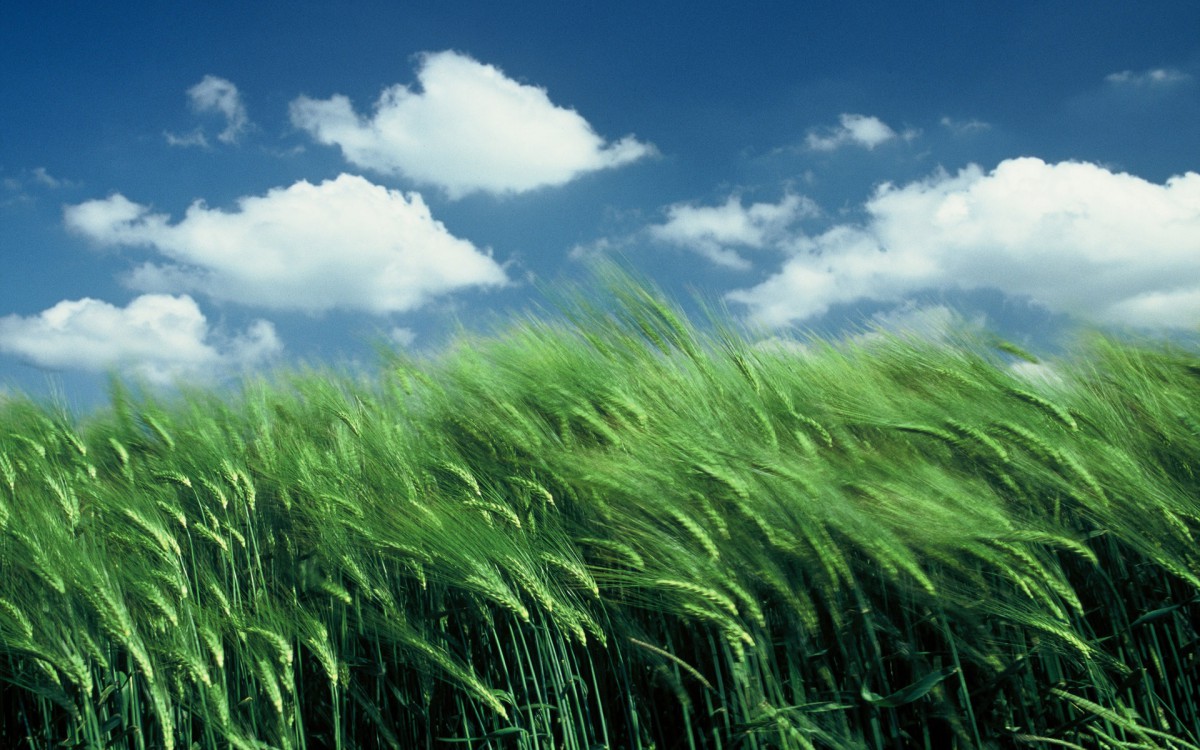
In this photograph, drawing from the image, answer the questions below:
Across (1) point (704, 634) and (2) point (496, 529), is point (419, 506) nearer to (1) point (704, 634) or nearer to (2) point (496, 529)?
(2) point (496, 529)

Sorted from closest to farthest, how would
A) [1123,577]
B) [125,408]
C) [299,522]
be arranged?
1. [1123,577]
2. [299,522]
3. [125,408]

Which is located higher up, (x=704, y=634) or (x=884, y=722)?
(x=704, y=634)

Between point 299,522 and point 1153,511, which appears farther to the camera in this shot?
point 299,522

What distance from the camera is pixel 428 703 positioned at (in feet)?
6.27

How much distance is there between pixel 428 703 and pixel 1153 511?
5.21ft

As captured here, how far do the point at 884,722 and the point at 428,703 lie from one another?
96cm

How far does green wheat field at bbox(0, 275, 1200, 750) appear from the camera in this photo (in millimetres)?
1668

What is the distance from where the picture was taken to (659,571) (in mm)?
1656

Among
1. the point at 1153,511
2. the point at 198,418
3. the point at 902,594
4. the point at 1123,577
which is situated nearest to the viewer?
the point at 902,594

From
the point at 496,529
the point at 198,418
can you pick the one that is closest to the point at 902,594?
the point at 496,529

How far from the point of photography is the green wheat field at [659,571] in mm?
1668

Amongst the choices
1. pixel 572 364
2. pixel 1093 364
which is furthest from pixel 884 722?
pixel 1093 364

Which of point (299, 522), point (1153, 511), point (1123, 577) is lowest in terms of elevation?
point (1123, 577)

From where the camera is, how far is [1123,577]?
1.96m
